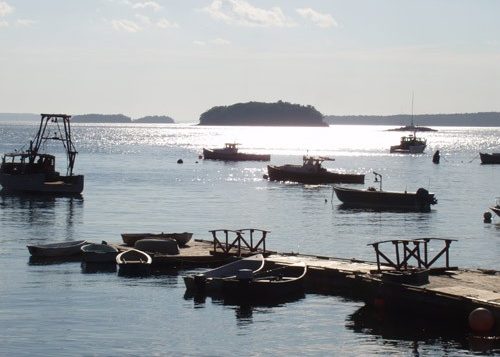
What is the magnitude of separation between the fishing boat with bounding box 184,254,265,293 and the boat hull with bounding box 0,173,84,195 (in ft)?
224

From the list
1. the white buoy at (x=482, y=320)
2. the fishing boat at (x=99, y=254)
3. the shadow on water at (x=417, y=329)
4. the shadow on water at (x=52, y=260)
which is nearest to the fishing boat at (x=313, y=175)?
the shadow on water at (x=52, y=260)

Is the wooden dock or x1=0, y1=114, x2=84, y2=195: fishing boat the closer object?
the wooden dock

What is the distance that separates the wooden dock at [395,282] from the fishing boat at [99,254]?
2.89 m

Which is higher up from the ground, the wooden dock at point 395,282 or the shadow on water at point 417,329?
the wooden dock at point 395,282

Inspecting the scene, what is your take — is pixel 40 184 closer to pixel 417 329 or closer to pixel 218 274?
pixel 218 274

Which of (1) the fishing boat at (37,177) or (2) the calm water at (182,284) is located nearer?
(2) the calm water at (182,284)

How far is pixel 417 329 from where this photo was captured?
147 ft

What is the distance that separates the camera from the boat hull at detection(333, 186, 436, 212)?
10700 centimetres

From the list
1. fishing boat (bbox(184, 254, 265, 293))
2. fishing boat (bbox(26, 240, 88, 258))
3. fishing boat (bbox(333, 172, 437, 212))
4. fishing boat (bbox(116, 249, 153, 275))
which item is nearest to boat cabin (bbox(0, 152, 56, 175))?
fishing boat (bbox(333, 172, 437, 212))

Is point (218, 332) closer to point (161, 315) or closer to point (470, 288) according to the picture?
point (161, 315)

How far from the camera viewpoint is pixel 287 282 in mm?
50875

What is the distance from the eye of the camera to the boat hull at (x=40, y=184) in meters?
121

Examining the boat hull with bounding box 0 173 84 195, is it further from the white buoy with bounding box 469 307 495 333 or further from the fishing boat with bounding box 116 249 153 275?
the white buoy with bounding box 469 307 495 333

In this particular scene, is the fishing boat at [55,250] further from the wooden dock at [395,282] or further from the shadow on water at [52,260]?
the wooden dock at [395,282]
